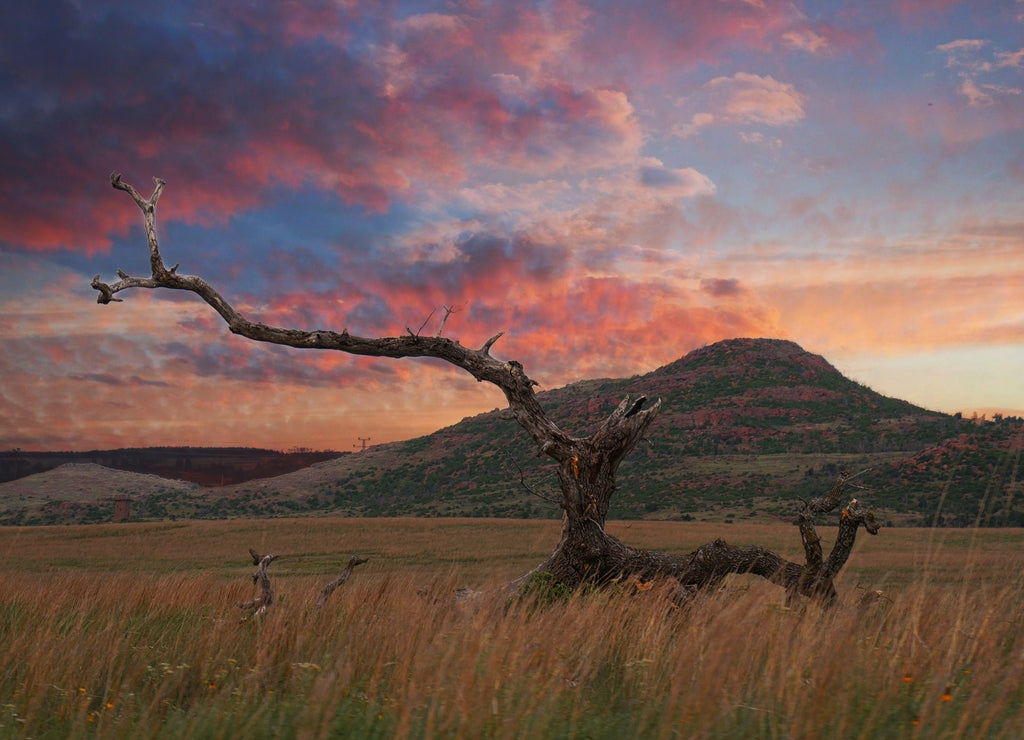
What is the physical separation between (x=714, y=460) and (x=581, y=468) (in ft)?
233

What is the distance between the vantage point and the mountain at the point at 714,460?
59.3 metres

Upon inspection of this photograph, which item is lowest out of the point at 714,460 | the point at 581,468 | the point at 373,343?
the point at 581,468

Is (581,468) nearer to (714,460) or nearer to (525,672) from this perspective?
(525,672)

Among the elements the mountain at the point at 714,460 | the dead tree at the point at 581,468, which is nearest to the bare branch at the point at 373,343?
the dead tree at the point at 581,468

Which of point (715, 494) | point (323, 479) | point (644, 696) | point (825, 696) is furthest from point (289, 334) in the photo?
point (323, 479)

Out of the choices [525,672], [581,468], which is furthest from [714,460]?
[525,672]

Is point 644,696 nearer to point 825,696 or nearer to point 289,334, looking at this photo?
point 825,696

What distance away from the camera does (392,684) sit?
511 cm

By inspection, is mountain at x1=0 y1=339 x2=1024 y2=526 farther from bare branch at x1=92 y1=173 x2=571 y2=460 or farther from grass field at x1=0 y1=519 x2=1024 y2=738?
grass field at x1=0 y1=519 x2=1024 y2=738

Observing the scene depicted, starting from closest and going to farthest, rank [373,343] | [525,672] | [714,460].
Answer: [525,672] < [373,343] < [714,460]

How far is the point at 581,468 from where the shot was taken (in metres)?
11.1

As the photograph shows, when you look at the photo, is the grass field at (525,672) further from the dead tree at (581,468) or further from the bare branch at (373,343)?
the bare branch at (373,343)

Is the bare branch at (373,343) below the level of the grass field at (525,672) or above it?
above

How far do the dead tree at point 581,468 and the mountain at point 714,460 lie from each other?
4176 cm
